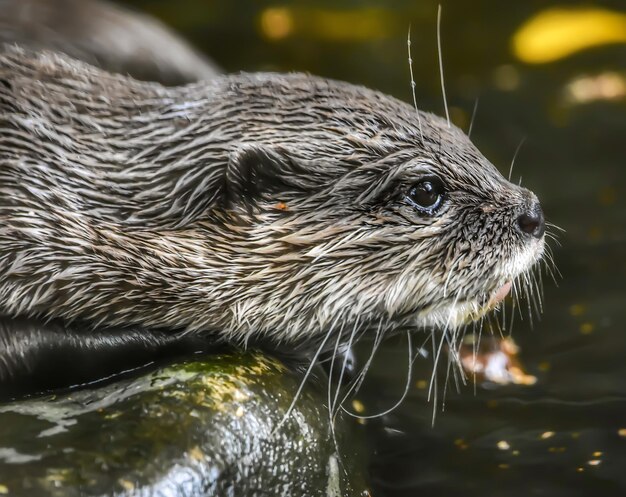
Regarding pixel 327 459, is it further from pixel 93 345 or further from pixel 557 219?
pixel 557 219

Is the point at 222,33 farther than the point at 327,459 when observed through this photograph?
Yes

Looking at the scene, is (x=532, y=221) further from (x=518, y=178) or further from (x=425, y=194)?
(x=518, y=178)

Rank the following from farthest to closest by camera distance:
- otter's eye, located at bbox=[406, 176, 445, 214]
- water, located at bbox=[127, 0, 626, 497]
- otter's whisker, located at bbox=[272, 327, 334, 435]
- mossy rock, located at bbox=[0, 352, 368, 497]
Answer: water, located at bbox=[127, 0, 626, 497]
otter's eye, located at bbox=[406, 176, 445, 214]
otter's whisker, located at bbox=[272, 327, 334, 435]
mossy rock, located at bbox=[0, 352, 368, 497]

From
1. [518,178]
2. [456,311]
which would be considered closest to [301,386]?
[456,311]

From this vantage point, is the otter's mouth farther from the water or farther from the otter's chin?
the water

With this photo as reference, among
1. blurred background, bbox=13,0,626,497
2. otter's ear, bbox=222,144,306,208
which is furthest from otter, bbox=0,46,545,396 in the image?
blurred background, bbox=13,0,626,497

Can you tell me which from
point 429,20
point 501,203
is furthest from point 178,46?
point 501,203

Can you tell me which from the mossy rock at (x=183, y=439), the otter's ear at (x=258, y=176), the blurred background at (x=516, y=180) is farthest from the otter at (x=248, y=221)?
the blurred background at (x=516, y=180)
